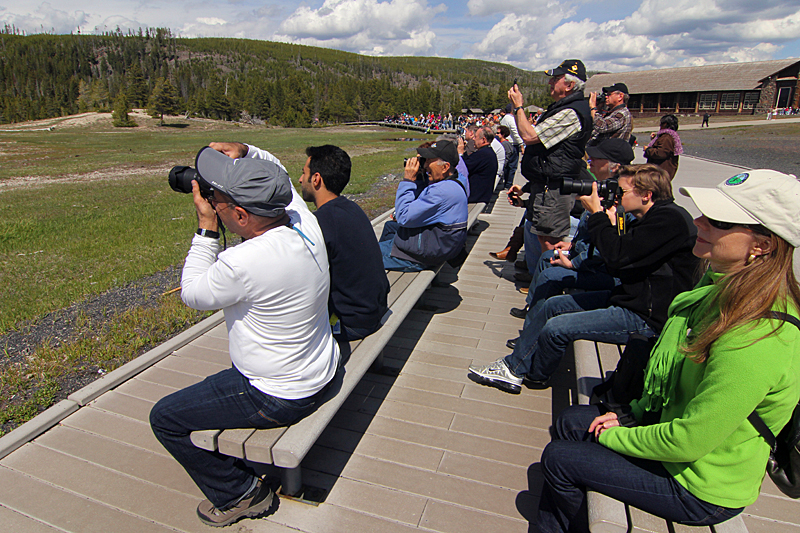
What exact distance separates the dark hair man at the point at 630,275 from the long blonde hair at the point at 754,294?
115 cm

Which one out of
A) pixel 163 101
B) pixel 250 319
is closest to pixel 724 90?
pixel 250 319

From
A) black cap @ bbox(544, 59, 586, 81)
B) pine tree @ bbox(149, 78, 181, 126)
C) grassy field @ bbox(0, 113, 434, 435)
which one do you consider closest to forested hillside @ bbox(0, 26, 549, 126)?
pine tree @ bbox(149, 78, 181, 126)

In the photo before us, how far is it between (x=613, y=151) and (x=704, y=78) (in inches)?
2841

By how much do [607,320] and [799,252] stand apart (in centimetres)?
477

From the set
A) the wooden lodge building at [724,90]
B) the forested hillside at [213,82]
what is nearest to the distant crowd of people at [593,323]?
the wooden lodge building at [724,90]

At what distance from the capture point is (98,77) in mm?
133750

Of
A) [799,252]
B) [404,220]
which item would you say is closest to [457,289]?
[404,220]

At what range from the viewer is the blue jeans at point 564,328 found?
2.89m

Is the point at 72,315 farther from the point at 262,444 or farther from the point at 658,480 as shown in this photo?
the point at 658,480

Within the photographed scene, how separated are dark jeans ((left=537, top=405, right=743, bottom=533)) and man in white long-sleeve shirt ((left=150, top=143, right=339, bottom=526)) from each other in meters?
1.10

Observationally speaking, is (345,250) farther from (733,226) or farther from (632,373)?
(733,226)

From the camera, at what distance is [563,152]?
13.8 feet

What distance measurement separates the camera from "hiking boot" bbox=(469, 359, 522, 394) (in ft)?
10.7

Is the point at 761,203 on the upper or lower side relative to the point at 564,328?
upper
